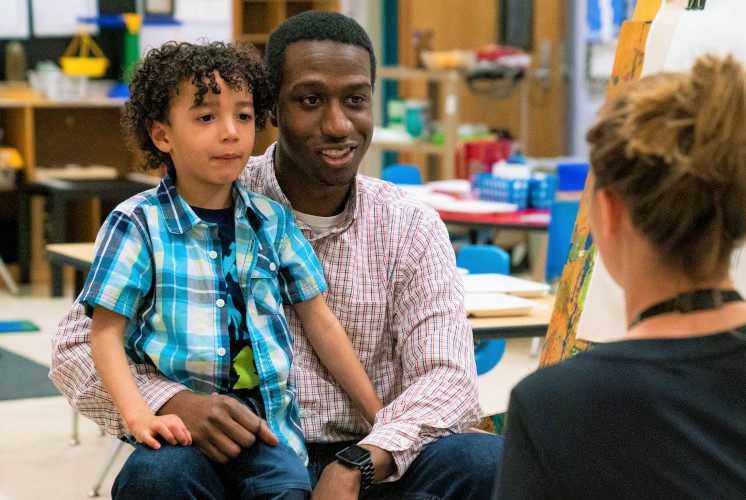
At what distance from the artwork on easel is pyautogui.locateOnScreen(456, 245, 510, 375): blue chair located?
1672 millimetres

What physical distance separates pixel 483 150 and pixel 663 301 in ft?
17.2

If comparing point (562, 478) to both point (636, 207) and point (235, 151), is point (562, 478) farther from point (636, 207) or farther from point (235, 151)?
point (235, 151)

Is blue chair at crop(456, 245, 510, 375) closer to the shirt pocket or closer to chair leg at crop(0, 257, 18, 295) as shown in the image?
the shirt pocket

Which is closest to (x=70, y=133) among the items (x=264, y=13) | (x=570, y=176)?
(x=264, y=13)

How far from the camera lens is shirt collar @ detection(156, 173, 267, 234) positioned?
185 centimetres

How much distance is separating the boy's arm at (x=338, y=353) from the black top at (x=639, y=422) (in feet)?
2.99

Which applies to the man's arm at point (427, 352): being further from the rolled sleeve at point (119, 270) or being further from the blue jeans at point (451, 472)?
the rolled sleeve at point (119, 270)

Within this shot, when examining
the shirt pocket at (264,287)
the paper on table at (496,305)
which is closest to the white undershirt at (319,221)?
the shirt pocket at (264,287)

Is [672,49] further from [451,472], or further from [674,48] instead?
[451,472]

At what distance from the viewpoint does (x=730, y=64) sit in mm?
1093

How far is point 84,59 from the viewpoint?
7.23 metres

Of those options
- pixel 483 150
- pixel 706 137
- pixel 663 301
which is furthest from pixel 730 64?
pixel 483 150

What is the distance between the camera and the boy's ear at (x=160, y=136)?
6.41 feet

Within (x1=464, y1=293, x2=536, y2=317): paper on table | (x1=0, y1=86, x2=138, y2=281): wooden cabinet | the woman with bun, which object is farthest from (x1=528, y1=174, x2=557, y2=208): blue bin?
the woman with bun
